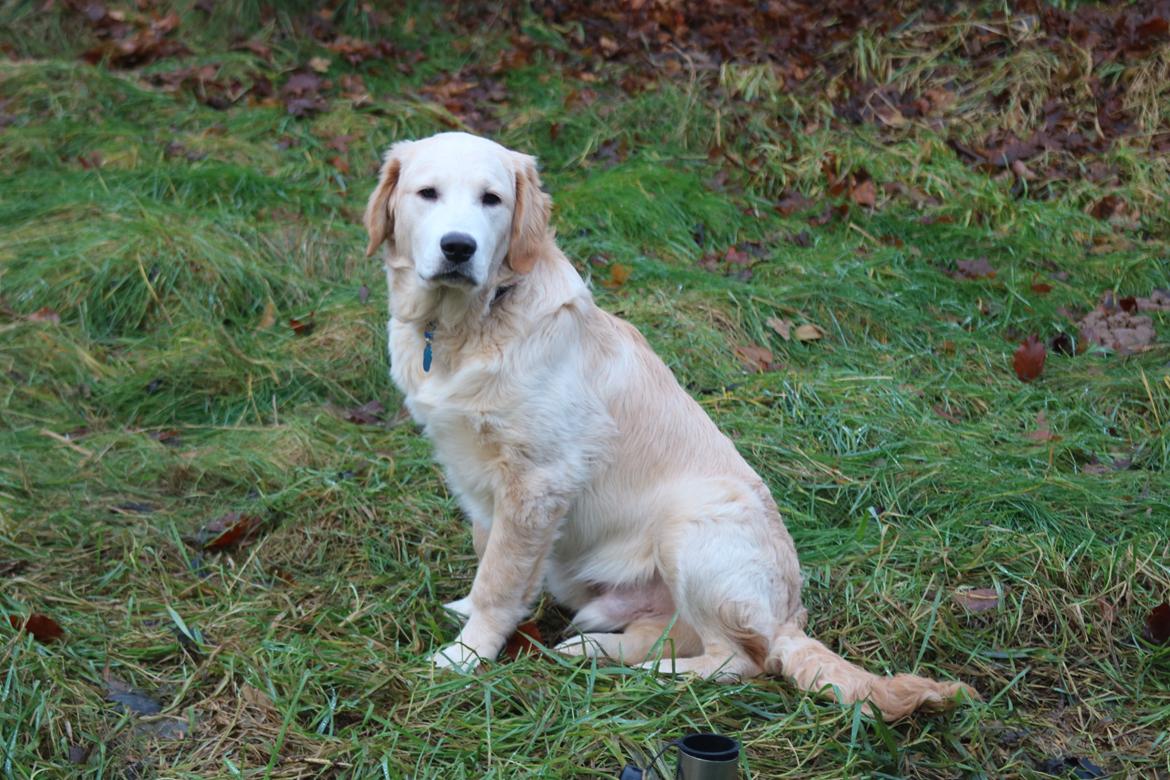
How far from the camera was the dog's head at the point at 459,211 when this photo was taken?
284 centimetres

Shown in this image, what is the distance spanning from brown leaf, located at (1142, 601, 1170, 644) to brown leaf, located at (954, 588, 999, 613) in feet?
1.33

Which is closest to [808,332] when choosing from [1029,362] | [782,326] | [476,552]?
[782,326]

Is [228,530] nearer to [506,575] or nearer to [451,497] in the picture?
[451,497]

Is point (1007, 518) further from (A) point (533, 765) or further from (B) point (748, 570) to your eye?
(A) point (533, 765)

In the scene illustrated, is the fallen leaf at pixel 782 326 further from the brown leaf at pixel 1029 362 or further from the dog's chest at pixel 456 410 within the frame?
the dog's chest at pixel 456 410

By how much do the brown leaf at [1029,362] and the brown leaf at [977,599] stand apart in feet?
6.23

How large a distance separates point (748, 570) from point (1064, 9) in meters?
6.94

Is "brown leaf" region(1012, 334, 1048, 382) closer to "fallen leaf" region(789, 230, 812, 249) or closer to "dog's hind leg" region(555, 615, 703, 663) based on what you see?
"fallen leaf" region(789, 230, 812, 249)

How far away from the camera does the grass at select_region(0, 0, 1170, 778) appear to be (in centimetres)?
266

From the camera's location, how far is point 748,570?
288 centimetres

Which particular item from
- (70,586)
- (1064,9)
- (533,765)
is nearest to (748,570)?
(533,765)

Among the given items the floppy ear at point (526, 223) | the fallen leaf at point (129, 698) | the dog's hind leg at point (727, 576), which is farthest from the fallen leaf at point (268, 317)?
the dog's hind leg at point (727, 576)

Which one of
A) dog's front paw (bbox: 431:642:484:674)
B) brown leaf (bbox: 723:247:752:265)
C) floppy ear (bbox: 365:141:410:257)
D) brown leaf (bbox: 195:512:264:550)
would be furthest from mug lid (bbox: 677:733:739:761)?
brown leaf (bbox: 723:247:752:265)

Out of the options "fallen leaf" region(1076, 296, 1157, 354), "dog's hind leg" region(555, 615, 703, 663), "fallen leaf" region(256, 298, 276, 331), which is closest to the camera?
"dog's hind leg" region(555, 615, 703, 663)
